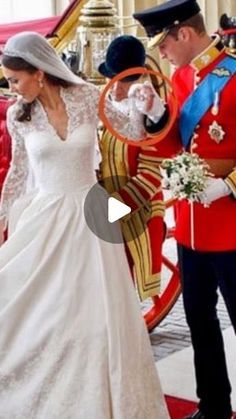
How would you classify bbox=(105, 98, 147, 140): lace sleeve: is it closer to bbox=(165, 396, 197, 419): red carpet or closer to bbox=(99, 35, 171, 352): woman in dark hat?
bbox=(99, 35, 171, 352): woman in dark hat

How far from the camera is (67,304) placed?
9.86 feet

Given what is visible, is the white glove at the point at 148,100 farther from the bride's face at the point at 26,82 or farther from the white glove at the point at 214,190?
the bride's face at the point at 26,82

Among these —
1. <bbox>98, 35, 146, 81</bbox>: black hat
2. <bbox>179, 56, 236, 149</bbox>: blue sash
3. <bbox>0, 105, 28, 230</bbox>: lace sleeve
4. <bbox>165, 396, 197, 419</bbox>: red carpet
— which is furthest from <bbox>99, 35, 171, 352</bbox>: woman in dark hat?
<bbox>165, 396, 197, 419</bbox>: red carpet

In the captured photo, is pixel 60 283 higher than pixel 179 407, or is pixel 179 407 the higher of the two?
pixel 60 283

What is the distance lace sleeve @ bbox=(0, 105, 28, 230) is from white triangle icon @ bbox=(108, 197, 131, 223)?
313mm

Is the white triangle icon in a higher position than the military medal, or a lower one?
lower

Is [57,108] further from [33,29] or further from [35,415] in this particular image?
[33,29]

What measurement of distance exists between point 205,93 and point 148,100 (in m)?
0.16

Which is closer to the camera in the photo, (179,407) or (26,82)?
(26,82)

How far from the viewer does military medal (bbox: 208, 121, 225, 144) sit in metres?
2.86

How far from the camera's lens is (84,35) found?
14.1 ft

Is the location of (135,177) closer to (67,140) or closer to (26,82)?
(67,140)

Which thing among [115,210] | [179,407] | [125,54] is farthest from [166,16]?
[179,407]

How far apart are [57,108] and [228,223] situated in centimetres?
66
